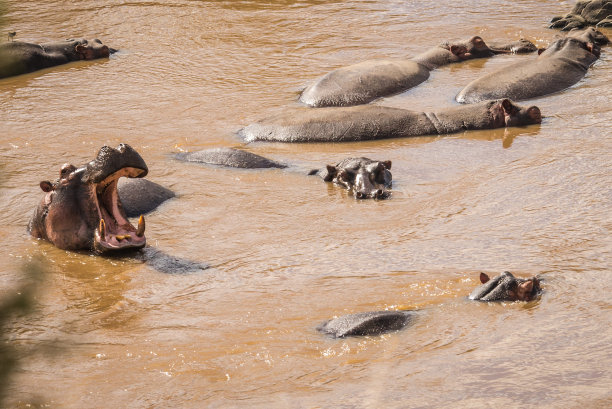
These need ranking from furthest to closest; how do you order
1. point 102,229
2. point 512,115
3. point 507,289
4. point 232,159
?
point 512,115, point 232,159, point 102,229, point 507,289

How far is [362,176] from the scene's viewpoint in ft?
25.0

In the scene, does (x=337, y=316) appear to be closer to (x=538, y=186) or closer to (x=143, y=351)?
(x=143, y=351)

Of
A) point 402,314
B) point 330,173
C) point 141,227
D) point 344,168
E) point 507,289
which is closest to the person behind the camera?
point 402,314

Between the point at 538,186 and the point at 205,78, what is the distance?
5411mm

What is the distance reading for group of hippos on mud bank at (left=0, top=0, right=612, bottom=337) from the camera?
612 centimetres

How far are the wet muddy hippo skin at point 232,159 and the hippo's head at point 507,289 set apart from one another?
349 cm

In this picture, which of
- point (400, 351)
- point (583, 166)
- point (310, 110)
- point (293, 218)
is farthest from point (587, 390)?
point (310, 110)

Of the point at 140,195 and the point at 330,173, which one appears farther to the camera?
the point at 330,173

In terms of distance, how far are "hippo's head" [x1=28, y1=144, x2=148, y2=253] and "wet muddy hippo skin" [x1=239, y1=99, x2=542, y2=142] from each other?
2791 millimetres

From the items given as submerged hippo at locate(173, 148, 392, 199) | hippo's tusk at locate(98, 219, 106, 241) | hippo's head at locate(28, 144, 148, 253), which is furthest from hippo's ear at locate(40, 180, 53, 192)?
submerged hippo at locate(173, 148, 392, 199)

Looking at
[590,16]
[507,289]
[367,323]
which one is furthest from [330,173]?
[590,16]

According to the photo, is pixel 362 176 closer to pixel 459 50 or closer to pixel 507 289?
pixel 507 289

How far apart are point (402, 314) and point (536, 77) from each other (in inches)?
236

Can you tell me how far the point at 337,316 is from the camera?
5211mm
